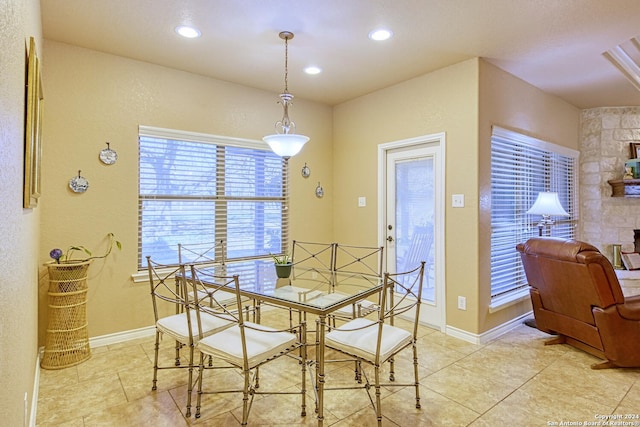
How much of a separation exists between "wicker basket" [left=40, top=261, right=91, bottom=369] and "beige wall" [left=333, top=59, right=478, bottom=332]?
2.95 metres

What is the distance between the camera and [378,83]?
397 centimetres

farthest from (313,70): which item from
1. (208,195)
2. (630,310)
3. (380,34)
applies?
(630,310)

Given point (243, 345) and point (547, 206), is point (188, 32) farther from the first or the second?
point (547, 206)

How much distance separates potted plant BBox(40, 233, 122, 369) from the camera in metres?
2.73

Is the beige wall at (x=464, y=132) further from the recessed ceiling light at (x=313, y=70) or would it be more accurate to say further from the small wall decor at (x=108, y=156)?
the small wall decor at (x=108, y=156)

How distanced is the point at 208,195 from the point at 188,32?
1.58 meters

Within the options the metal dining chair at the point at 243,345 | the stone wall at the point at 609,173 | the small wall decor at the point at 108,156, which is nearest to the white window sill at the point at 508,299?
the stone wall at the point at 609,173

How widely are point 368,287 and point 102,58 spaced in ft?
10.00

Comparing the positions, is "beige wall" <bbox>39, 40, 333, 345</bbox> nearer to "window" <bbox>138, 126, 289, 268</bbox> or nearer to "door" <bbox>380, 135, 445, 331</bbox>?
"window" <bbox>138, 126, 289, 268</bbox>

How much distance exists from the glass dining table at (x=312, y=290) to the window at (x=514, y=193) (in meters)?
1.71

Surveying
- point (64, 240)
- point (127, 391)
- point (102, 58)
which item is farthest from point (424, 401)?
point (102, 58)

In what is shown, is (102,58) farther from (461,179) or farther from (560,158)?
(560,158)

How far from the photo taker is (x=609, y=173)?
5.01 m

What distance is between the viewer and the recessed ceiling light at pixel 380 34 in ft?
9.13
